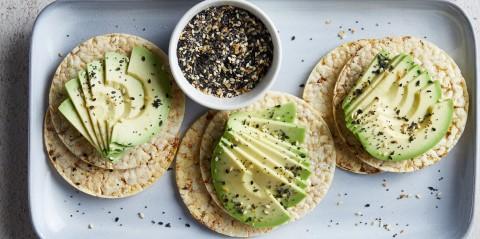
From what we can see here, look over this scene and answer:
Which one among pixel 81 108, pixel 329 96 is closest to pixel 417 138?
pixel 329 96

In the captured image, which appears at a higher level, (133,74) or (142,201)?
(133,74)

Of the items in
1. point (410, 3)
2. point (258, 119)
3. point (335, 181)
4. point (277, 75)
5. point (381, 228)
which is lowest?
point (381, 228)

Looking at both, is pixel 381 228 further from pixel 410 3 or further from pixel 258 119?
pixel 410 3

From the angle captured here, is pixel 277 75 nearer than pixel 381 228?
Yes

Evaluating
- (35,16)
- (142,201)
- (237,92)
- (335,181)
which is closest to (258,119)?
(237,92)

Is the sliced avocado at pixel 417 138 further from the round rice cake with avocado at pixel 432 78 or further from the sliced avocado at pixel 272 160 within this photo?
the sliced avocado at pixel 272 160

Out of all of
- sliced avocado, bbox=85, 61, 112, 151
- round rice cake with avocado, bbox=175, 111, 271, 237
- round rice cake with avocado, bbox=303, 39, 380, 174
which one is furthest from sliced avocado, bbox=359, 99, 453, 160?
sliced avocado, bbox=85, 61, 112, 151

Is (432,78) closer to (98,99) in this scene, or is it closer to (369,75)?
(369,75)
